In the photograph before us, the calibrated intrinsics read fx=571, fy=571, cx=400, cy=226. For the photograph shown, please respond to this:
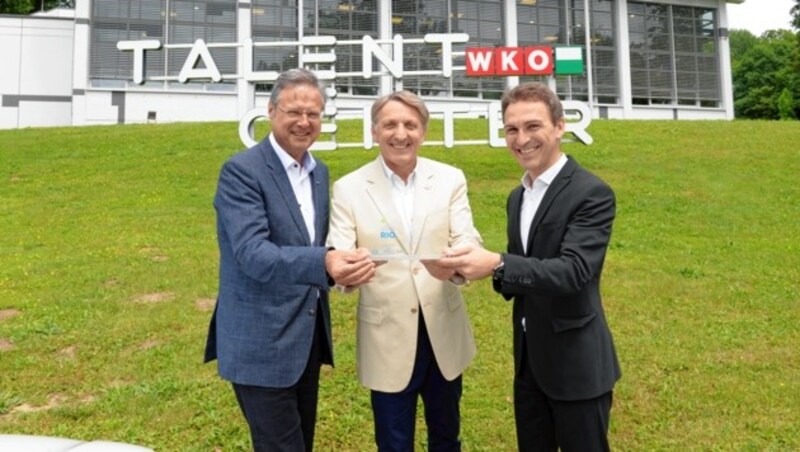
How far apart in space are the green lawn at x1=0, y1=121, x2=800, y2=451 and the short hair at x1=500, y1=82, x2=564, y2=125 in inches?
101

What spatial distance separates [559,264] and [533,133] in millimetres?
537

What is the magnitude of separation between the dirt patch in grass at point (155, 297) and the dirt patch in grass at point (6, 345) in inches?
56.6

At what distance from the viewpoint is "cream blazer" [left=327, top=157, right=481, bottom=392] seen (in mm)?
2414

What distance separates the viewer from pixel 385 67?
1448 centimetres

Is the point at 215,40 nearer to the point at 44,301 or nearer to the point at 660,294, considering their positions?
the point at 44,301

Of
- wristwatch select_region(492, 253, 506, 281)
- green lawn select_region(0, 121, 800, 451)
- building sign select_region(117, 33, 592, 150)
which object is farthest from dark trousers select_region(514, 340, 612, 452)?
building sign select_region(117, 33, 592, 150)

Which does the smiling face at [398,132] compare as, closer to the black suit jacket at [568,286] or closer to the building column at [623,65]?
the black suit jacket at [568,286]

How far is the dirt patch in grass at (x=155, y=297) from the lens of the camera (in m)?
6.95

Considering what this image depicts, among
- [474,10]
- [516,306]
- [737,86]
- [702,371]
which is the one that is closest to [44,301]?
[516,306]

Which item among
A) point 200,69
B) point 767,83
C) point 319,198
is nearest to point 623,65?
point 200,69

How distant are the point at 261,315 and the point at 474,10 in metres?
32.8

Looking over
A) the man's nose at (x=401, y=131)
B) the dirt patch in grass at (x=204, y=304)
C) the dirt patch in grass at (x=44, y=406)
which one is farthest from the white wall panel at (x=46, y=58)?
the man's nose at (x=401, y=131)

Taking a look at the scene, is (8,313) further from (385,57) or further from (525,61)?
(525,61)

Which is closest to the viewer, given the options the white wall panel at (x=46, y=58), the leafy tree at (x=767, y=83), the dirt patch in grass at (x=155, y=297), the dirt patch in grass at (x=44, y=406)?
the dirt patch in grass at (x=44, y=406)
